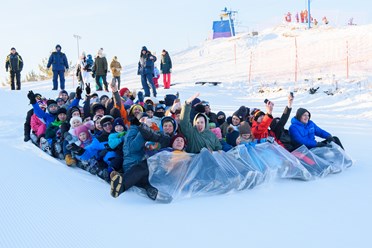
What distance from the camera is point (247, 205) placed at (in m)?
3.62

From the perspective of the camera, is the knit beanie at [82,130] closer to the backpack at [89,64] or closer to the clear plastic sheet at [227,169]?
the clear plastic sheet at [227,169]

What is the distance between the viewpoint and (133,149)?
434 cm

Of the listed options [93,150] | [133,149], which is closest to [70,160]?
[93,150]

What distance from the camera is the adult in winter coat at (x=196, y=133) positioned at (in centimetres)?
444

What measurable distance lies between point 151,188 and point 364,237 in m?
1.87

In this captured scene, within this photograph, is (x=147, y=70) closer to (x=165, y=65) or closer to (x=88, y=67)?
(x=88, y=67)

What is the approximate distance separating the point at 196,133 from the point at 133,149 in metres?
0.72

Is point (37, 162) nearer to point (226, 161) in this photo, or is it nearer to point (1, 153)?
point (1, 153)

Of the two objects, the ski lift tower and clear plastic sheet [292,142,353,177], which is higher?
the ski lift tower

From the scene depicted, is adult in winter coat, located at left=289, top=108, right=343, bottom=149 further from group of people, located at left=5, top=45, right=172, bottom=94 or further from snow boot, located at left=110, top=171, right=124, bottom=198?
group of people, located at left=5, top=45, right=172, bottom=94

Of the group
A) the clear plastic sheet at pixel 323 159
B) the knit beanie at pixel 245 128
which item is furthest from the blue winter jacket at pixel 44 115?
the clear plastic sheet at pixel 323 159

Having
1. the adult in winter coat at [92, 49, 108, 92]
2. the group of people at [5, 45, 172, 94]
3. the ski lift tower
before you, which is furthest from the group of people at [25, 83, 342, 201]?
the ski lift tower

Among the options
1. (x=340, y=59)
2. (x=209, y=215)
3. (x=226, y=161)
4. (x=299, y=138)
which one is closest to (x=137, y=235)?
(x=209, y=215)

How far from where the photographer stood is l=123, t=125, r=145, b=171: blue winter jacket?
432 centimetres
